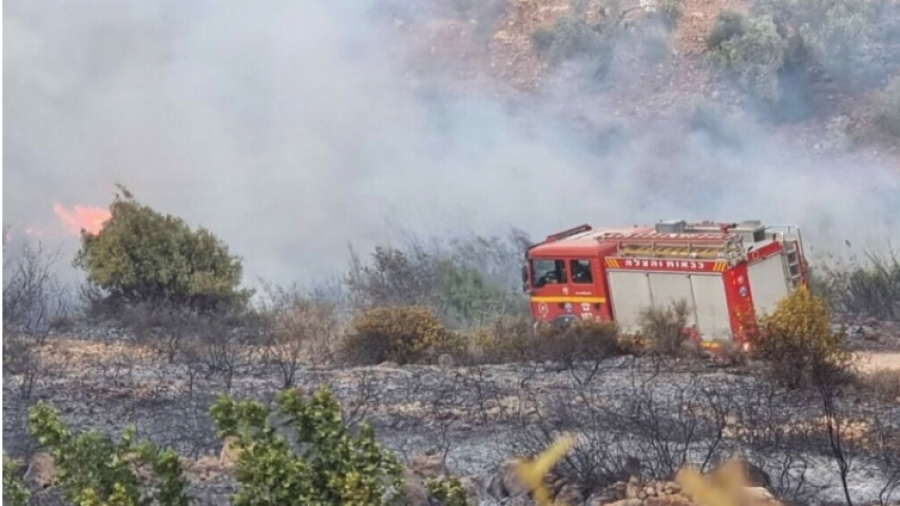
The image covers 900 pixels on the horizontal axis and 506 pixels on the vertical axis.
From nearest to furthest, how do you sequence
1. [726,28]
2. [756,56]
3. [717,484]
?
[717,484]
[726,28]
[756,56]

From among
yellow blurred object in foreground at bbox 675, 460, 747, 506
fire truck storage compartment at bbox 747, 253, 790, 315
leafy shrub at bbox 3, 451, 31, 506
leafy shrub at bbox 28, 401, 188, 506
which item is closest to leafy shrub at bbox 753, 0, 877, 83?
fire truck storage compartment at bbox 747, 253, 790, 315

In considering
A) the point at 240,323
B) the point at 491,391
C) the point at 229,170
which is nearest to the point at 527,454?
the point at 491,391

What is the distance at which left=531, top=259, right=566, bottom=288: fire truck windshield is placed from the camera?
12.3 m

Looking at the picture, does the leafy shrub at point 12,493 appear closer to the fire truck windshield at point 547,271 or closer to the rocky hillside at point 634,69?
the fire truck windshield at point 547,271

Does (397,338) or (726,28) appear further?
(726,28)

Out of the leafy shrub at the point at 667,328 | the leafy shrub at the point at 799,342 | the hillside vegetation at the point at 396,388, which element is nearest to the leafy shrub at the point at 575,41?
the hillside vegetation at the point at 396,388

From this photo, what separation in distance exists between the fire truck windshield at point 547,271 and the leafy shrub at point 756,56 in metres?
4.98

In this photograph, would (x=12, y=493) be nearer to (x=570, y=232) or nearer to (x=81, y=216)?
(x=570, y=232)

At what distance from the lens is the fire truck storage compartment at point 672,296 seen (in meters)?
11.4

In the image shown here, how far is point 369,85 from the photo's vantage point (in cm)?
1606

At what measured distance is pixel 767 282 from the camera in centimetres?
1176

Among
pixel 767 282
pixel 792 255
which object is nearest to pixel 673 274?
pixel 767 282

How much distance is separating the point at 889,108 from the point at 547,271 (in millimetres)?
6106

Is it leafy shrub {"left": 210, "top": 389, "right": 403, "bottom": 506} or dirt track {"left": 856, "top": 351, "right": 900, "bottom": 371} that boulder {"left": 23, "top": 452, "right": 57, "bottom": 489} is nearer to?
leafy shrub {"left": 210, "top": 389, "right": 403, "bottom": 506}
